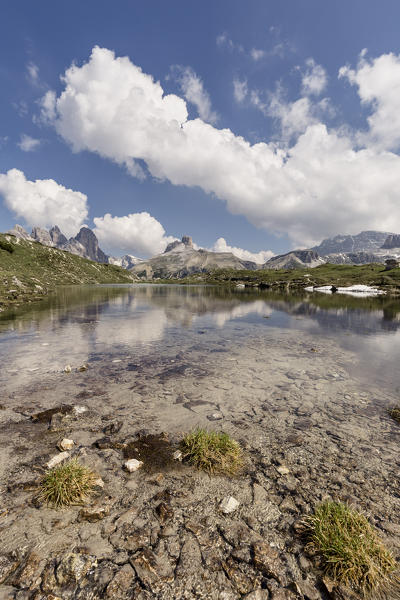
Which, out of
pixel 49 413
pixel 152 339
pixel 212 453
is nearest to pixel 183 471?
pixel 212 453

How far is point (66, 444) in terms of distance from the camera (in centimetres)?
838

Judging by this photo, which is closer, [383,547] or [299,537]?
[383,547]

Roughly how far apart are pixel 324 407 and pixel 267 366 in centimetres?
587

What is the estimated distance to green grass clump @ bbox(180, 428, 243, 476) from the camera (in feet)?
25.2

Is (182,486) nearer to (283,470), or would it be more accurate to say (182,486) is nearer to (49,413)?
(283,470)

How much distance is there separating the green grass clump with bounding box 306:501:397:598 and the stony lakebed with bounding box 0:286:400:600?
0.23 metres

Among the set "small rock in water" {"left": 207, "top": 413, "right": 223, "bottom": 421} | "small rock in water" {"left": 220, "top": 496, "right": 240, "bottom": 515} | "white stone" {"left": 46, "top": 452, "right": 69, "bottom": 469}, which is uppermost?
"white stone" {"left": 46, "top": 452, "right": 69, "bottom": 469}

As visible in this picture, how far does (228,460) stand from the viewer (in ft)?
26.0

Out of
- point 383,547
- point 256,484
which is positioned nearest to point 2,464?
point 256,484

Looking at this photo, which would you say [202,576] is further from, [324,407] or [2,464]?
[324,407]

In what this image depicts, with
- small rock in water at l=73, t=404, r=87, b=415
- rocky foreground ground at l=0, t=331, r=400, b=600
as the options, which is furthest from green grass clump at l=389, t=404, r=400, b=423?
small rock in water at l=73, t=404, r=87, b=415

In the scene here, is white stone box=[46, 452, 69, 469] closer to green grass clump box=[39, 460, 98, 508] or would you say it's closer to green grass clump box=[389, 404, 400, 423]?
green grass clump box=[39, 460, 98, 508]

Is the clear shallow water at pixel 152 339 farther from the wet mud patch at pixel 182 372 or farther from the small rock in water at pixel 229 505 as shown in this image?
the small rock in water at pixel 229 505

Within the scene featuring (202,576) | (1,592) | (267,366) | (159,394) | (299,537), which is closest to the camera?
(1,592)
